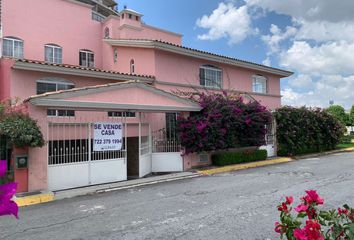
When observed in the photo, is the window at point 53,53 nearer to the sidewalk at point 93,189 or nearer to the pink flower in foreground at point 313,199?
the sidewalk at point 93,189

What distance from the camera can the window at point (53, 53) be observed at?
1967 cm

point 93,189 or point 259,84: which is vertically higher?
point 259,84

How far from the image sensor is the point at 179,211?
287 inches

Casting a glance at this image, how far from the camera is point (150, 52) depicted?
15.8 m

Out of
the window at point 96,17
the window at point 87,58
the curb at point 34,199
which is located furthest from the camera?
the window at point 96,17

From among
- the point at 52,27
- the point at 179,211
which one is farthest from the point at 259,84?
the point at 179,211

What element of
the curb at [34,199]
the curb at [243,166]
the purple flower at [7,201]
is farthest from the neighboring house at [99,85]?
the purple flower at [7,201]

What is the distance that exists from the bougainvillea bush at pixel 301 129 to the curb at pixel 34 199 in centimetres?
1421

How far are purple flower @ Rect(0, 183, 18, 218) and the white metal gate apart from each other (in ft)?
28.8

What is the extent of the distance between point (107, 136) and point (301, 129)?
43.3 feet

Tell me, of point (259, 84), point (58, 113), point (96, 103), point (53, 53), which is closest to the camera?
point (96, 103)

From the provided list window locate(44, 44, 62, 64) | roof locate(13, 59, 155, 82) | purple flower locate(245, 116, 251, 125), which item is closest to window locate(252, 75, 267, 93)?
purple flower locate(245, 116, 251, 125)

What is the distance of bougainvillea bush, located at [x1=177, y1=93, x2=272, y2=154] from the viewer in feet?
44.2

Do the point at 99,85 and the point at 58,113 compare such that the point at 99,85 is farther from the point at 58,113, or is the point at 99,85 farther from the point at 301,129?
the point at 301,129
